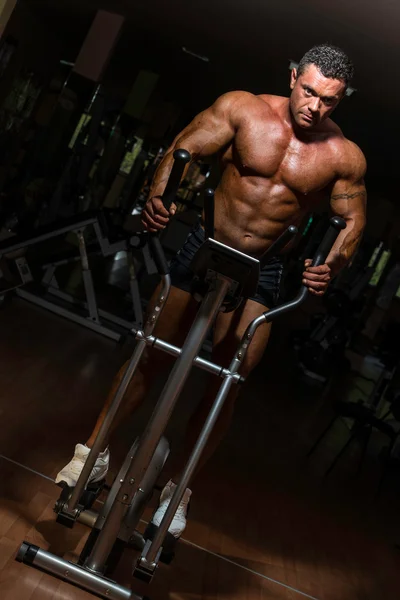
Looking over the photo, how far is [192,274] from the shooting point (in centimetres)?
273

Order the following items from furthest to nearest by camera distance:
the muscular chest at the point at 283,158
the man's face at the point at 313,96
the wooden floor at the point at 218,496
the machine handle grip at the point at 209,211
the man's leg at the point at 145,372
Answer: the wooden floor at the point at 218,496
the man's leg at the point at 145,372
the muscular chest at the point at 283,158
the man's face at the point at 313,96
the machine handle grip at the point at 209,211

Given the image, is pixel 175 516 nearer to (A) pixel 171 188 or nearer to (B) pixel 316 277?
(B) pixel 316 277

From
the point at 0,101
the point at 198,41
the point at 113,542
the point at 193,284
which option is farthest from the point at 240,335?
the point at 0,101

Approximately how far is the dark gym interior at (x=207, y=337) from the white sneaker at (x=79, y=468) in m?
0.09

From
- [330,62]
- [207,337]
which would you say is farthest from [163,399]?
[207,337]

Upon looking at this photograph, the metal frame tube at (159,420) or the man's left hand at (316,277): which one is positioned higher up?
the man's left hand at (316,277)

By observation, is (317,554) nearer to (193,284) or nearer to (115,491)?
(115,491)

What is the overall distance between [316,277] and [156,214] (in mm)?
516

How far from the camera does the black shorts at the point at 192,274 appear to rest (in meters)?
2.72

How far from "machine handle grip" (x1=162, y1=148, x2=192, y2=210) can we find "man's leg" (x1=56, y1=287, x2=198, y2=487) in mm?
444

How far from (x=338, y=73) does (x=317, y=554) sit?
2300mm

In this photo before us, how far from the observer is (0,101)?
5.97 metres

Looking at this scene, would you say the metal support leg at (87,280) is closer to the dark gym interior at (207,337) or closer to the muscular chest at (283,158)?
the dark gym interior at (207,337)

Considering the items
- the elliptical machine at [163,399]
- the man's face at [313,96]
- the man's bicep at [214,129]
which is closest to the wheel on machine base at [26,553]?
the elliptical machine at [163,399]
